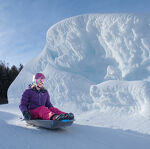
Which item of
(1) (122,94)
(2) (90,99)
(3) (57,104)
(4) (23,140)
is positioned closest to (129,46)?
(1) (122,94)

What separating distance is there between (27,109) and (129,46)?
3.00 metres

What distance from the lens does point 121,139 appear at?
2.25m

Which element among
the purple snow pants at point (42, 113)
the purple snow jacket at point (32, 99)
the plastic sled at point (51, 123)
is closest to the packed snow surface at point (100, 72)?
the plastic sled at point (51, 123)

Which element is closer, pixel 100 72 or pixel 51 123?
pixel 51 123

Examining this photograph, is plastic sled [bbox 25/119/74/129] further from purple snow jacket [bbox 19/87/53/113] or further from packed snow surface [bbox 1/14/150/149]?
packed snow surface [bbox 1/14/150/149]

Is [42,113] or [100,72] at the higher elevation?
[100,72]

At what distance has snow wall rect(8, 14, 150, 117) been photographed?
3785mm

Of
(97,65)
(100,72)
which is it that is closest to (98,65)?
(97,65)

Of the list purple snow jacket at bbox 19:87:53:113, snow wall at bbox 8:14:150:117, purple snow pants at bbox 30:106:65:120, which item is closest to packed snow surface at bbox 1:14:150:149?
snow wall at bbox 8:14:150:117

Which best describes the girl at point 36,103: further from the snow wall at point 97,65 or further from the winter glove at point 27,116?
the snow wall at point 97,65

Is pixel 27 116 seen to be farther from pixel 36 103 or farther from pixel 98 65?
pixel 98 65

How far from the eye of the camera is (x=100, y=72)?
4965 millimetres

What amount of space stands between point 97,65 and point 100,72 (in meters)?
0.24

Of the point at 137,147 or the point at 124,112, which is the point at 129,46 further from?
the point at 137,147
